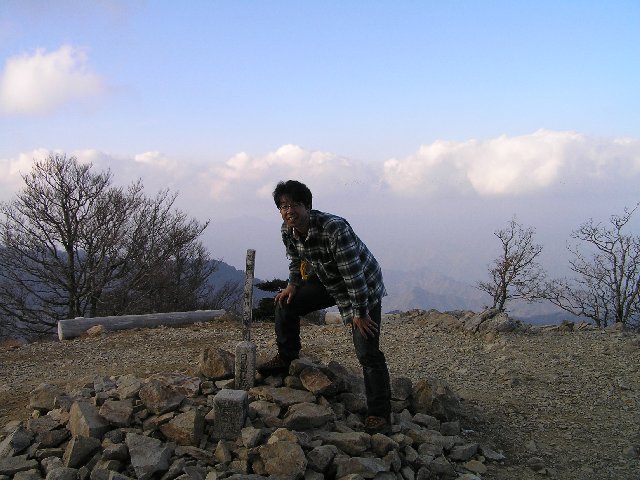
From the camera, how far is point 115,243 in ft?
63.5

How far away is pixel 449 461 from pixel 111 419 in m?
2.71

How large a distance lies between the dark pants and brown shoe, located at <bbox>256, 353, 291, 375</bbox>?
7.1 inches

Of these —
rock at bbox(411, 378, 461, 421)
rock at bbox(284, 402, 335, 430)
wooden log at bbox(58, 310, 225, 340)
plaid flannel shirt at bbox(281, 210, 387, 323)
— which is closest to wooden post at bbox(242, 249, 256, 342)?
plaid flannel shirt at bbox(281, 210, 387, 323)

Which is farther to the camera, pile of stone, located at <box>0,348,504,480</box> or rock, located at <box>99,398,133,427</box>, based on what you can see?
rock, located at <box>99,398,133,427</box>

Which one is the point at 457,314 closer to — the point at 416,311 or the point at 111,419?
the point at 416,311

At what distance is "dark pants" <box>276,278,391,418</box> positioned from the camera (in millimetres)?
4246

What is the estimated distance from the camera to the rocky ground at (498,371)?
16.2 feet

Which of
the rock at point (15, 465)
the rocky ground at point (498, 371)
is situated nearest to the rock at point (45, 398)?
the rocky ground at point (498, 371)

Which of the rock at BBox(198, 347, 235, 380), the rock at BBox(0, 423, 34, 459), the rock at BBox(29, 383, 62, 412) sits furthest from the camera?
the rock at BBox(198, 347, 235, 380)

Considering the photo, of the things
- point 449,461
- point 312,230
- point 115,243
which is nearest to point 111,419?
point 312,230

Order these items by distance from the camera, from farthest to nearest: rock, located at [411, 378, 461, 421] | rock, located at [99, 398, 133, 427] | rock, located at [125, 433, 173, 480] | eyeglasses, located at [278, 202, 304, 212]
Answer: rock, located at [411, 378, 461, 421], rock, located at [99, 398, 133, 427], eyeglasses, located at [278, 202, 304, 212], rock, located at [125, 433, 173, 480]

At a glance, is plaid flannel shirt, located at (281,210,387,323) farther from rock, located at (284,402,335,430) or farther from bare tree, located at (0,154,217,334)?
bare tree, located at (0,154,217,334)

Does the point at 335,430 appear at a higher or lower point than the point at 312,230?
lower

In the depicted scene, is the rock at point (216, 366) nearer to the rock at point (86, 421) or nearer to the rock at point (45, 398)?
the rock at point (86, 421)
